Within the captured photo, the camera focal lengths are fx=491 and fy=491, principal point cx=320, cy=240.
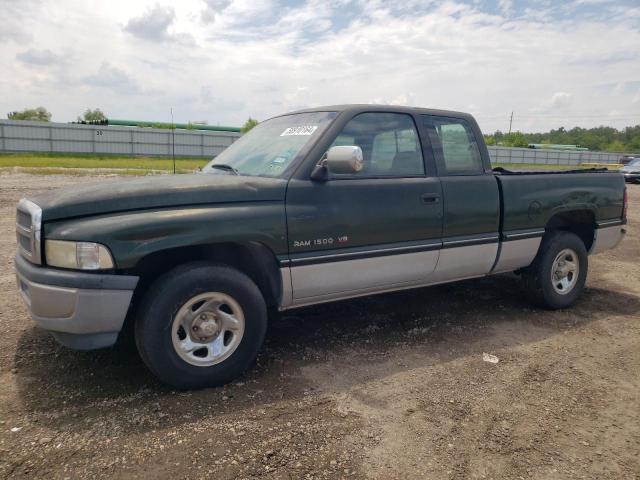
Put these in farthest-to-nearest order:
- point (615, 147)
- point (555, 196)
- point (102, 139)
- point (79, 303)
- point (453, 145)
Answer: point (615, 147), point (102, 139), point (555, 196), point (453, 145), point (79, 303)

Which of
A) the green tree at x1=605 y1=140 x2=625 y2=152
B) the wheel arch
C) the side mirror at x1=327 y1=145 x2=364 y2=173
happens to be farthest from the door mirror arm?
the green tree at x1=605 y1=140 x2=625 y2=152

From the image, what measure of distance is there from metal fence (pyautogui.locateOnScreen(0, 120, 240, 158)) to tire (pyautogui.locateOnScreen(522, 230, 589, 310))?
30.5 metres

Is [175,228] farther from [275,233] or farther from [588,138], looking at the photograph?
[588,138]

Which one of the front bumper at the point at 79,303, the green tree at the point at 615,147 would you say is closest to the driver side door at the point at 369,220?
the front bumper at the point at 79,303

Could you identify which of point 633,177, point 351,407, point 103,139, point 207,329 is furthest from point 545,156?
point 207,329

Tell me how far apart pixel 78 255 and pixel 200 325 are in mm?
838

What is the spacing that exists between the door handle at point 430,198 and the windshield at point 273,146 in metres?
0.98

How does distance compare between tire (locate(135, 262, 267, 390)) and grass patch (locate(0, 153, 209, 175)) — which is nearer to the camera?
tire (locate(135, 262, 267, 390))

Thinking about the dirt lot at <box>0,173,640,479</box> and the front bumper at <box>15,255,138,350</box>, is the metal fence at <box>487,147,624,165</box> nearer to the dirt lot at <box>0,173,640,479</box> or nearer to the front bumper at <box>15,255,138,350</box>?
the dirt lot at <box>0,173,640,479</box>

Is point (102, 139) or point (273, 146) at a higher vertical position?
point (102, 139)

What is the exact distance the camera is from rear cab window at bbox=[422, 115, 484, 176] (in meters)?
4.23

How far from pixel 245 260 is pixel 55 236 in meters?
1.20

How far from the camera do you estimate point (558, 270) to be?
506 cm

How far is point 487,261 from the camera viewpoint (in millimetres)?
4465
